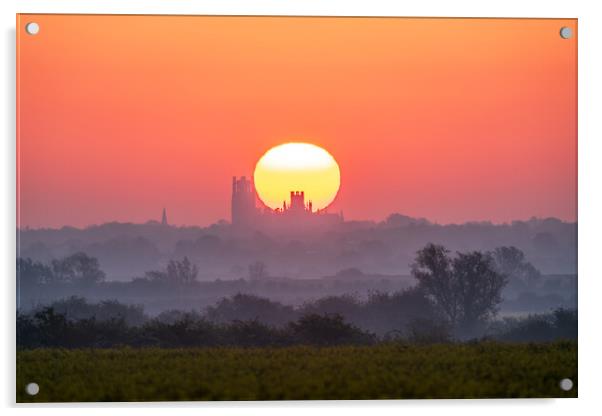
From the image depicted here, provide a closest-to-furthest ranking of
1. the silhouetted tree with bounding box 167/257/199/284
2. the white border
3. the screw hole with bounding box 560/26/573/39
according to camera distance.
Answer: the white border → the silhouetted tree with bounding box 167/257/199/284 → the screw hole with bounding box 560/26/573/39

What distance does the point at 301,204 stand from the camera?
6660mm

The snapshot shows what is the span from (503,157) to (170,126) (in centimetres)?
204

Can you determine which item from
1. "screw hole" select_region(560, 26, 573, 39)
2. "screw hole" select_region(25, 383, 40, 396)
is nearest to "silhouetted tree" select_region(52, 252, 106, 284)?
"screw hole" select_region(25, 383, 40, 396)

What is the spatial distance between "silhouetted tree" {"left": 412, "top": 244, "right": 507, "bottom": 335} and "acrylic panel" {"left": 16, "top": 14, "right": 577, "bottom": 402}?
12mm

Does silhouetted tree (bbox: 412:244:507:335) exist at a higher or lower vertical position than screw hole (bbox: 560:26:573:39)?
lower

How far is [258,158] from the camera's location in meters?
6.62

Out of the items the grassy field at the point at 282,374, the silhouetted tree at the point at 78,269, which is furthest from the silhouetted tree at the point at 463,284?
the silhouetted tree at the point at 78,269

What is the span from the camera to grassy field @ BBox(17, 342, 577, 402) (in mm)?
6477

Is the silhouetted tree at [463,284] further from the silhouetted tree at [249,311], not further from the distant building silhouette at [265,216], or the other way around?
the silhouetted tree at [249,311]

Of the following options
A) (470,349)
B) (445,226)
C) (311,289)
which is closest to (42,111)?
(311,289)

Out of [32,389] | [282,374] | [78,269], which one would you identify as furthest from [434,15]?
[32,389]

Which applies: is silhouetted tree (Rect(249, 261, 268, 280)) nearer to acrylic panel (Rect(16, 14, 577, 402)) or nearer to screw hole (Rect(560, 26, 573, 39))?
acrylic panel (Rect(16, 14, 577, 402))

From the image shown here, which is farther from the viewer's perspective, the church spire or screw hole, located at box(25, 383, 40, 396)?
the church spire

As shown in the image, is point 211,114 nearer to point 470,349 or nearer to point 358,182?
point 358,182
